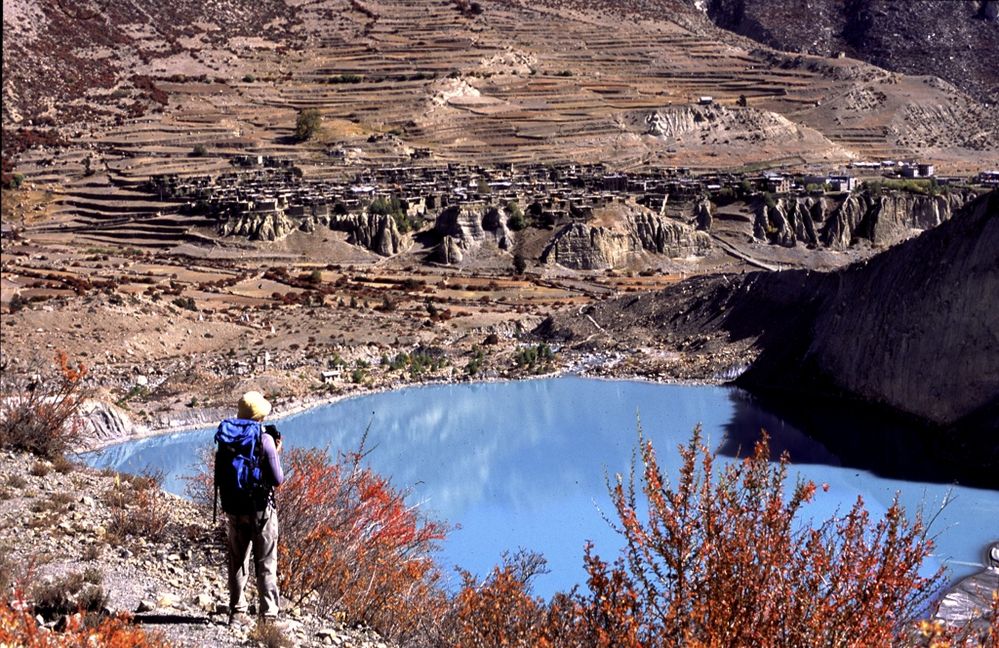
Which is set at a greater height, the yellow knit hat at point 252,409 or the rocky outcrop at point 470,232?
the yellow knit hat at point 252,409

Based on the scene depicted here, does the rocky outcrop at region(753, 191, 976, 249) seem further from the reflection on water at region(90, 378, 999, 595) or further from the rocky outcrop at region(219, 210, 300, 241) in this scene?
the reflection on water at region(90, 378, 999, 595)

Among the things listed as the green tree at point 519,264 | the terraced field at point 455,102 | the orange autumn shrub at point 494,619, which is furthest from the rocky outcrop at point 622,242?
the orange autumn shrub at point 494,619

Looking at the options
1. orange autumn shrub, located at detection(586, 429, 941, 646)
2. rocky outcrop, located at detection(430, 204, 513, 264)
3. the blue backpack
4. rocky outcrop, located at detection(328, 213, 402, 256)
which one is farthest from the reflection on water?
rocky outcrop, located at detection(328, 213, 402, 256)

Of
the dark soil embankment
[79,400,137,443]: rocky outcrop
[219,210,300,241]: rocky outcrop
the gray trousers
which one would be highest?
the gray trousers

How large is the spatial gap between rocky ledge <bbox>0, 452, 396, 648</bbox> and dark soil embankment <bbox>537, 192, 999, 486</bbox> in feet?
54.5

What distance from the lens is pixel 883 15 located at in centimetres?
13062

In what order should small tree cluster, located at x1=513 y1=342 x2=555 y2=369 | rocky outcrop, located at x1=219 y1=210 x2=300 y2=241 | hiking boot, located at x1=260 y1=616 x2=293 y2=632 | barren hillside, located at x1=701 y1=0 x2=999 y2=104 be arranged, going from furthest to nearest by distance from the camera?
barren hillside, located at x1=701 y1=0 x2=999 y2=104, rocky outcrop, located at x1=219 y1=210 x2=300 y2=241, small tree cluster, located at x1=513 y1=342 x2=555 y2=369, hiking boot, located at x1=260 y1=616 x2=293 y2=632

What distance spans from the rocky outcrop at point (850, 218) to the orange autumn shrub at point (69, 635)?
177 feet

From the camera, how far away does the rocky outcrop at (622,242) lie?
54688mm

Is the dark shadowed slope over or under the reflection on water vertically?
over

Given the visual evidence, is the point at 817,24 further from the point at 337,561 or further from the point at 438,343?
the point at 337,561

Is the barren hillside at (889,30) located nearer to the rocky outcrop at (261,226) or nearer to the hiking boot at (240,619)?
the rocky outcrop at (261,226)

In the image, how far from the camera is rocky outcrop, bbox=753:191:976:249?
59281mm

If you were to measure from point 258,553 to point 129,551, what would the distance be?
9.27 feet
